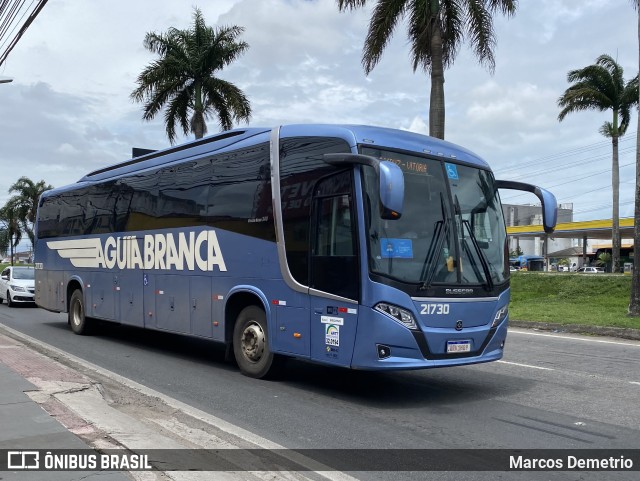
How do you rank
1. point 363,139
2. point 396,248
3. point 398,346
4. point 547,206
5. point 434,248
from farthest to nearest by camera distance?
point 547,206 < point 363,139 < point 434,248 < point 396,248 < point 398,346

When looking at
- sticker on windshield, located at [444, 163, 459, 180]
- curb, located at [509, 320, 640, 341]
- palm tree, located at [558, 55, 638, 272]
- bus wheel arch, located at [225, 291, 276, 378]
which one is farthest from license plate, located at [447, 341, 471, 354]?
palm tree, located at [558, 55, 638, 272]

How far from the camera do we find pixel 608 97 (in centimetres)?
3584

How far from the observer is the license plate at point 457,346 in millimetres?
8062

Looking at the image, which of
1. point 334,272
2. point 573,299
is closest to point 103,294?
point 334,272

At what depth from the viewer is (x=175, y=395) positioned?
888 cm

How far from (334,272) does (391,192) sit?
5.03 feet

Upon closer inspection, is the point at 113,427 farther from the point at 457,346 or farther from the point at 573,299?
the point at 573,299

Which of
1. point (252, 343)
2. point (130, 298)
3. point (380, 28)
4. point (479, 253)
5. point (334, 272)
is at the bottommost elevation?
point (252, 343)

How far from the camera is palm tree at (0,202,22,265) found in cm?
7150

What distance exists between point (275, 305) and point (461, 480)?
4.20 meters

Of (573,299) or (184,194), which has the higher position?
(184,194)

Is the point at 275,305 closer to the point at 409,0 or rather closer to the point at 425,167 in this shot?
the point at 425,167

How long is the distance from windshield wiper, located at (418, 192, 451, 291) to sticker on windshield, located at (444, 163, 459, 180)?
0.44 metres

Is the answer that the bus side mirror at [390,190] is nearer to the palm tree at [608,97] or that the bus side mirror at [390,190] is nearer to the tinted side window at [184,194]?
the tinted side window at [184,194]
